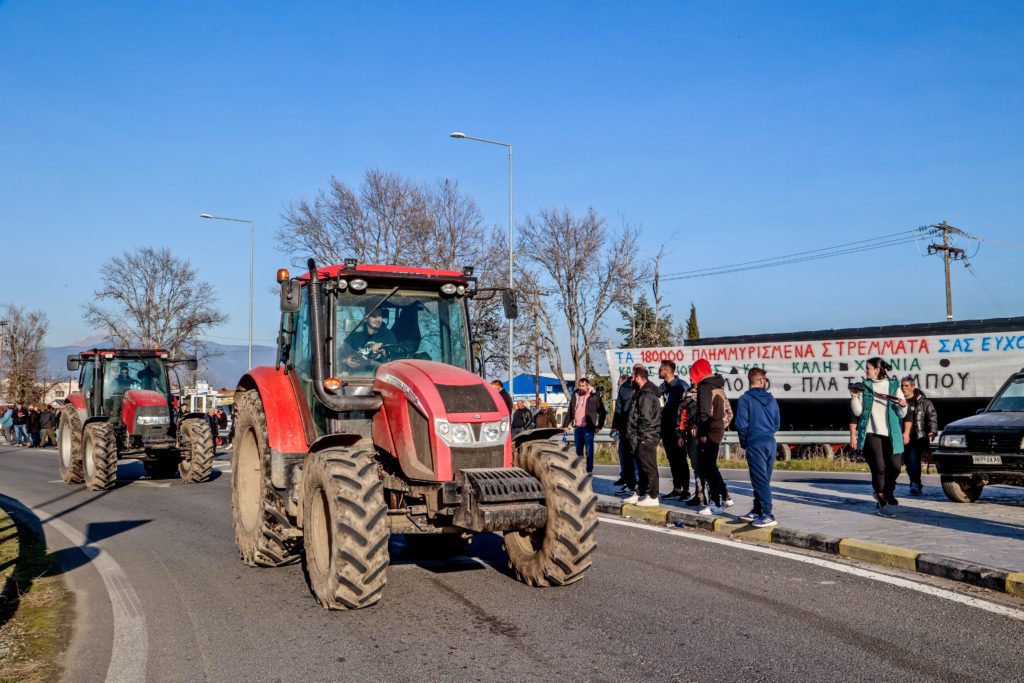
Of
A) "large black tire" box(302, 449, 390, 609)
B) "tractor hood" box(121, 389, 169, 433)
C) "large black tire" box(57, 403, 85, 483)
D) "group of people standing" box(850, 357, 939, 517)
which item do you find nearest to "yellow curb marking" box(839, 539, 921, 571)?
"group of people standing" box(850, 357, 939, 517)

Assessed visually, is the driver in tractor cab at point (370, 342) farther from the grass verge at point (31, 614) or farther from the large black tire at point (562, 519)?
the grass verge at point (31, 614)

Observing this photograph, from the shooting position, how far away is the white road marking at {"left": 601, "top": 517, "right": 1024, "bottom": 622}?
21.6ft

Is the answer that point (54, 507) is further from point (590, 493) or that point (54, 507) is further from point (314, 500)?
point (590, 493)

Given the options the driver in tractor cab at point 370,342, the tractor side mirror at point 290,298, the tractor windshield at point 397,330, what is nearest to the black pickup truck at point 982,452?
the tractor windshield at point 397,330

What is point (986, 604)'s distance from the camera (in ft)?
21.9

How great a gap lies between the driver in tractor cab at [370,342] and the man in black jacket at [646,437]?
5.01 meters

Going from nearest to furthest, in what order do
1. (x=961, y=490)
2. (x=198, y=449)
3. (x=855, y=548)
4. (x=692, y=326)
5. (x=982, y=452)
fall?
(x=855, y=548), (x=982, y=452), (x=961, y=490), (x=198, y=449), (x=692, y=326)

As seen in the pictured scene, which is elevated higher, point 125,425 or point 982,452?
point 125,425

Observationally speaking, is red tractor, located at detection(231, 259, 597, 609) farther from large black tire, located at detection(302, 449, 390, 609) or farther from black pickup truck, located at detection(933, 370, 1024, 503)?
black pickup truck, located at detection(933, 370, 1024, 503)

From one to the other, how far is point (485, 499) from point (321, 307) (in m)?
2.46

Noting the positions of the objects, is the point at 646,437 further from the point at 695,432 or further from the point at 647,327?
the point at 647,327

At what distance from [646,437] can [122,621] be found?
23.2 feet

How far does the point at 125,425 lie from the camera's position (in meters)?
18.1

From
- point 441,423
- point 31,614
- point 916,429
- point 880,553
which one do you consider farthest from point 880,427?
point 31,614
